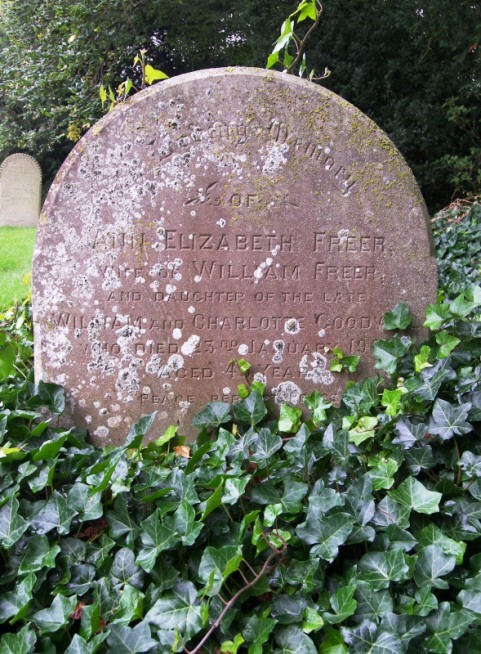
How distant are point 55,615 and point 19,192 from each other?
1425cm

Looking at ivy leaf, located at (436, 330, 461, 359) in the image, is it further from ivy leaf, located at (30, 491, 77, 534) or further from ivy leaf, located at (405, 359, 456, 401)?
ivy leaf, located at (30, 491, 77, 534)

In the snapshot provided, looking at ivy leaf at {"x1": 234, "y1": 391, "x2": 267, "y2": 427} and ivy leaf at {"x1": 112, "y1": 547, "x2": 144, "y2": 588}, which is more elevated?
ivy leaf at {"x1": 234, "y1": 391, "x2": 267, "y2": 427}

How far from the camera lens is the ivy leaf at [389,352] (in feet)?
9.14

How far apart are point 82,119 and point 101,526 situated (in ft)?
28.5

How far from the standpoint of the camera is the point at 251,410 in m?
2.76

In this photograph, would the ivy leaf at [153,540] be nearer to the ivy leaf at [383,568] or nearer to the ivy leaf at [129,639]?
the ivy leaf at [129,639]

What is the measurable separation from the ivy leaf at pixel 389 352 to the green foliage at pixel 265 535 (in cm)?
15

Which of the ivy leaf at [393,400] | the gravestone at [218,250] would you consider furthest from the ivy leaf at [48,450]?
the ivy leaf at [393,400]

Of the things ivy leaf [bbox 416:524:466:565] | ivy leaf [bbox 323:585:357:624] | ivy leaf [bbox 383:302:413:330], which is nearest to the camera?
ivy leaf [bbox 323:585:357:624]

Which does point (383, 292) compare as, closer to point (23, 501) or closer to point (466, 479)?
point (466, 479)

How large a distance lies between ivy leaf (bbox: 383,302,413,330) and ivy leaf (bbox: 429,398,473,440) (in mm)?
697

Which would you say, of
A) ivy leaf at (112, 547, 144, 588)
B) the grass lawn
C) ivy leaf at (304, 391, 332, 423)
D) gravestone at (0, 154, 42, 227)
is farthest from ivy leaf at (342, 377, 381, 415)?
gravestone at (0, 154, 42, 227)

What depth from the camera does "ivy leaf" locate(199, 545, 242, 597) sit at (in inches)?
70.3

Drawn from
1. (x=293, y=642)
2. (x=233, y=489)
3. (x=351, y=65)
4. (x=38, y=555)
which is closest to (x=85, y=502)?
(x=38, y=555)
